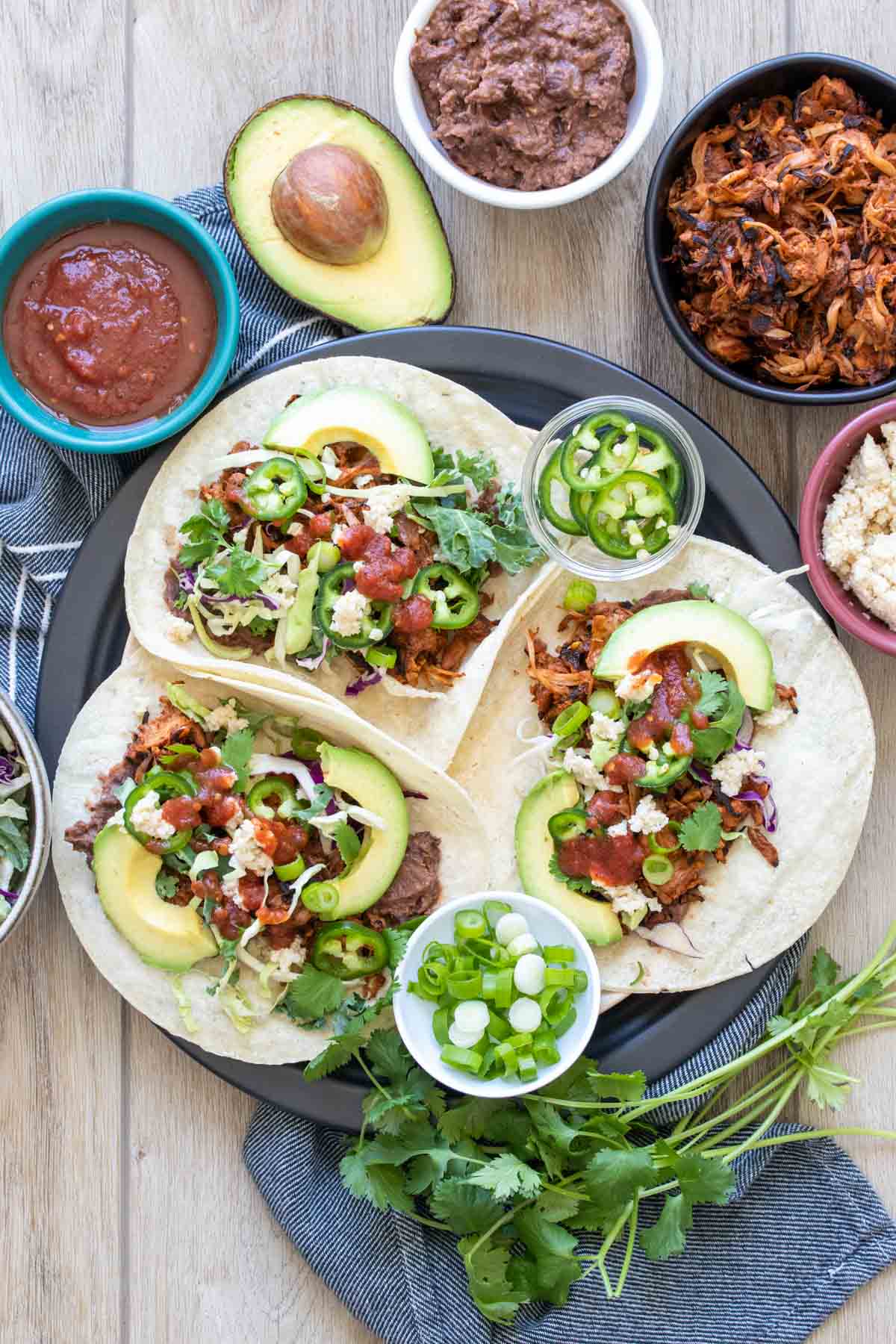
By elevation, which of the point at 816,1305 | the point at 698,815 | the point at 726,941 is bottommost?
the point at 816,1305

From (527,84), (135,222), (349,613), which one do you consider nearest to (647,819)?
(349,613)

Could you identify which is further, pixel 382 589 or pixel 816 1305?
pixel 816 1305

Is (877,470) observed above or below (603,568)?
above

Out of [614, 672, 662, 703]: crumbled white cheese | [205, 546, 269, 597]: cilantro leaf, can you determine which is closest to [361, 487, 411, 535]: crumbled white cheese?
[205, 546, 269, 597]: cilantro leaf

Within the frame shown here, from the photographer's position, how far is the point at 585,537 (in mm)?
3510

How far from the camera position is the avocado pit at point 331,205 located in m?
3.38

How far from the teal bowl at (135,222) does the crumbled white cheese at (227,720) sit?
78cm

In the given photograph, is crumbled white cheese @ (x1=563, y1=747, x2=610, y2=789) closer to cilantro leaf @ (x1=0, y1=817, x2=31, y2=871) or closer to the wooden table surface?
the wooden table surface

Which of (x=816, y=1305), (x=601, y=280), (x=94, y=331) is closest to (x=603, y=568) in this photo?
(x=601, y=280)

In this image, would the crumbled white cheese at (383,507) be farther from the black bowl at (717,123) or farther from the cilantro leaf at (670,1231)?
the cilantro leaf at (670,1231)

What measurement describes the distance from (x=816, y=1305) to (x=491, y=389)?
2.87m

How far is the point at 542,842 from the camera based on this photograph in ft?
11.4

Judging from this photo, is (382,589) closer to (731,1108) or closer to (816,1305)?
(731,1108)

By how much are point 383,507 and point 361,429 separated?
24 centimetres
